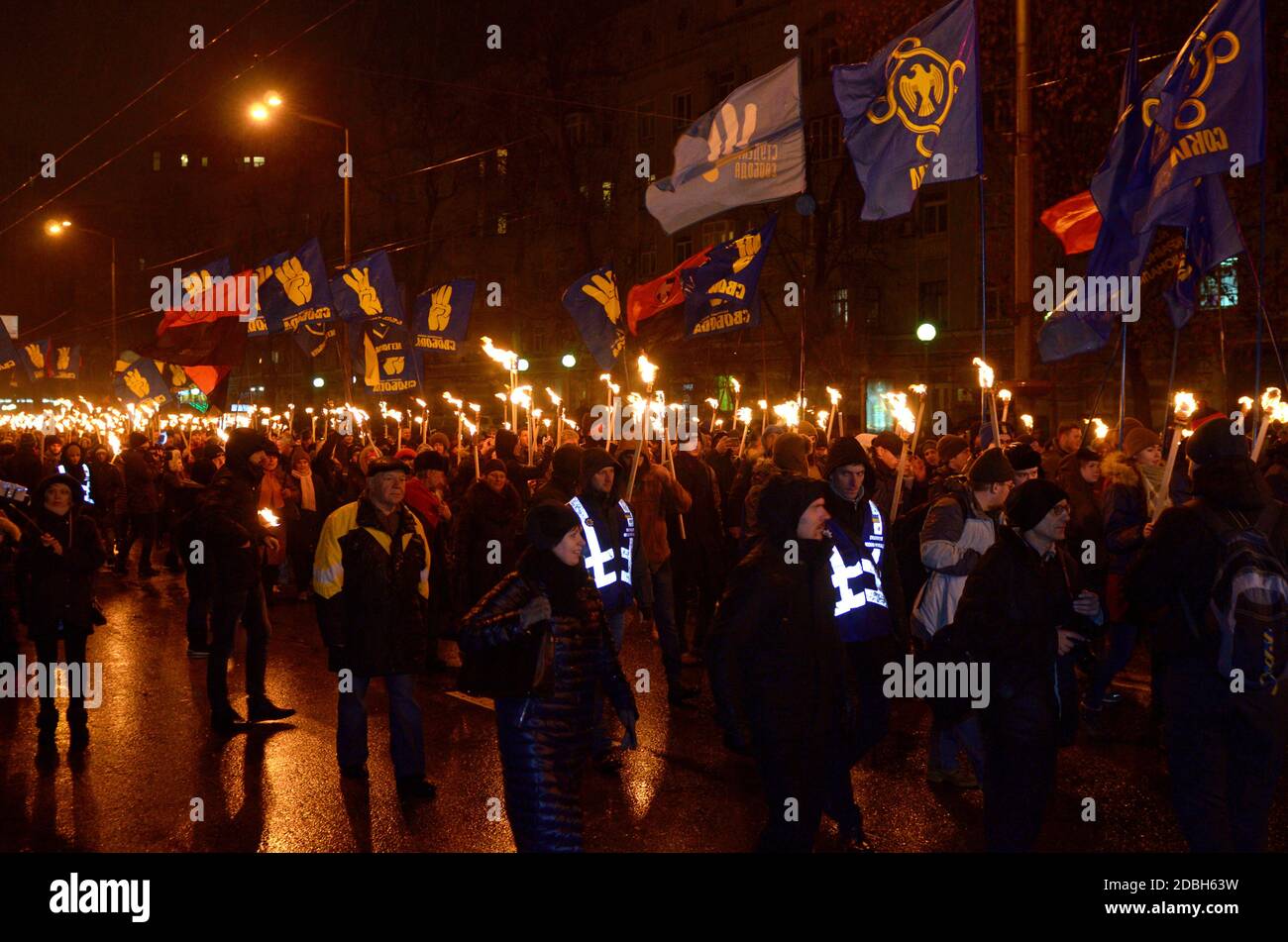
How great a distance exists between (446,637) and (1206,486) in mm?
8156

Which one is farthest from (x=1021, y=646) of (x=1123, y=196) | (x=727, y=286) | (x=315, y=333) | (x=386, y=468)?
(x=315, y=333)

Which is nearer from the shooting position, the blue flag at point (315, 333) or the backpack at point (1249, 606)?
the backpack at point (1249, 606)

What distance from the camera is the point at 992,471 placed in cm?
611

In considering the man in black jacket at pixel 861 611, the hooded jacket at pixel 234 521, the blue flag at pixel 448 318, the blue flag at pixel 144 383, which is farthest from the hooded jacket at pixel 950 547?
the blue flag at pixel 144 383

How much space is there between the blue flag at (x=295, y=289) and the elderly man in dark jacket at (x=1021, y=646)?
16169 mm

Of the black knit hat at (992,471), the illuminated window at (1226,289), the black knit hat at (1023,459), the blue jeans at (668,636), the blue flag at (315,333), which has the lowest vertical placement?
the blue jeans at (668,636)

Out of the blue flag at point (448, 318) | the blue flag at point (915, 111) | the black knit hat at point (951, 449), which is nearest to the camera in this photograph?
the black knit hat at point (951, 449)

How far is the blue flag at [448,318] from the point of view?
1720 centimetres

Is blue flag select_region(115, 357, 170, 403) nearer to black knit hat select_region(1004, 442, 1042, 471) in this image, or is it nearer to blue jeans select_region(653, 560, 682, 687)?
blue jeans select_region(653, 560, 682, 687)

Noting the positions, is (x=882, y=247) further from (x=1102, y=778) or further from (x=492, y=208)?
(x=1102, y=778)

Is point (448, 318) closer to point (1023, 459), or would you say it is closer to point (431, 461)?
point (431, 461)

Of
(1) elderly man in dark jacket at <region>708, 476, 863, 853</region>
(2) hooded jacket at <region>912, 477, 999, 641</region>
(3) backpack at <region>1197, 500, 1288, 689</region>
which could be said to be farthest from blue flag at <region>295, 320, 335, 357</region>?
(3) backpack at <region>1197, 500, 1288, 689</region>

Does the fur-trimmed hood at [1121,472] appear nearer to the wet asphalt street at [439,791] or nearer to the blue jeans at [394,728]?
the wet asphalt street at [439,791]

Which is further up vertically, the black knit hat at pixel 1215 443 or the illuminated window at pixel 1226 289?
the illuminated window at pixel 1226 289
